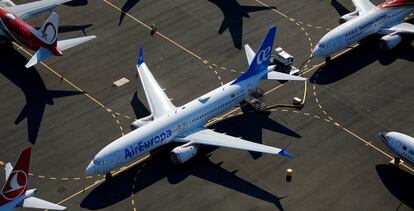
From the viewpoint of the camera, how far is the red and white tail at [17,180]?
68.6 m

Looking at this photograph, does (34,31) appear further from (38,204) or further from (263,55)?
(38,204)

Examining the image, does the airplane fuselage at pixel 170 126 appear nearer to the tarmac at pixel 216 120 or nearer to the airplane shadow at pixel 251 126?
the airplane shadow at pixel 251 126

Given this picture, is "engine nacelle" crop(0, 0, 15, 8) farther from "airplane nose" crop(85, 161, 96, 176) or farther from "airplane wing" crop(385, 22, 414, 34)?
"airplane wing" crop(385, 22, 414, 34)

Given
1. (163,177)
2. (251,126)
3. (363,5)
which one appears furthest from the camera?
(363,5)

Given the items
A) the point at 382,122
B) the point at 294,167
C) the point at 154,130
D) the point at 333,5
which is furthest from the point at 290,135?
the point at 333,5

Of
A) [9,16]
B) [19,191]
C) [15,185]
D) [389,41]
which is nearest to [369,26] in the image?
[389,41]

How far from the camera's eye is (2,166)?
8831cm

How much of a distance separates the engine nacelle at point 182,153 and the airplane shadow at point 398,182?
2404 centimetres

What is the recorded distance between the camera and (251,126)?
308 ft

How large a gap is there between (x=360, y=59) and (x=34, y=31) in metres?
Answer: 51.6

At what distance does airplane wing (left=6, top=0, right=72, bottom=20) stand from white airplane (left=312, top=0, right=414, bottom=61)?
45.8 meters

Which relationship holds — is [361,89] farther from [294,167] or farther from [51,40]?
[51,40]

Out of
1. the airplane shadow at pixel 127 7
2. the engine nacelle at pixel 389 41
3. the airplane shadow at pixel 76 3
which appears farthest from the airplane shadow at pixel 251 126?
the airplane shadow at pixel 76 3

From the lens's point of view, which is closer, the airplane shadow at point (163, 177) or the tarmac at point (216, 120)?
the airplane shadow at point (163, 177)
